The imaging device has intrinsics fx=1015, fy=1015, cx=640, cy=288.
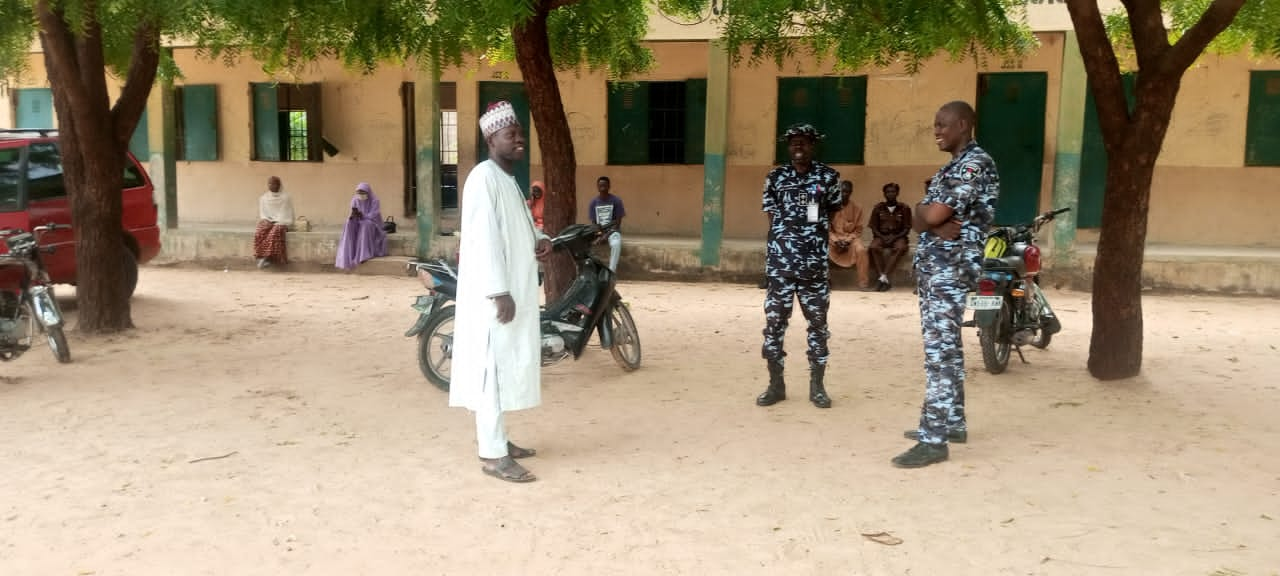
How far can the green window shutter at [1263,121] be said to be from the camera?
11828 mm

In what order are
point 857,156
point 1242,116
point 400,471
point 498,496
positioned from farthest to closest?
point 857,156 < point 1242,116 < point 400,471 < point 498,496

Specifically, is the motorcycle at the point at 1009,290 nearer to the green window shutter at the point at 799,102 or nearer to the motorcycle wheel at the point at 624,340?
the motorcycle wheel at the point at 624,340

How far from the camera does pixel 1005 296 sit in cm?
666

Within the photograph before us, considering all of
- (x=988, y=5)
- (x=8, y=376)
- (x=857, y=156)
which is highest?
(x=988, y=5)

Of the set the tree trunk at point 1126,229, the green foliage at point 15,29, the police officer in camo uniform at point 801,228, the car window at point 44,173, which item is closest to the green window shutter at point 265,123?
the car window at point 44,173

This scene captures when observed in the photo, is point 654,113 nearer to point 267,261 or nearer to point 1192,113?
point 267,261

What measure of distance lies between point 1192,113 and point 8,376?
12.3m

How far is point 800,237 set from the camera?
5.52 m

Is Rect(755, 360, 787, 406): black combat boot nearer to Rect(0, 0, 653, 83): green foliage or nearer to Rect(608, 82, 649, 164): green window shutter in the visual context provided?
Rect(0, 0, 653, 83): green foliage

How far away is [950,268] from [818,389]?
59.3 inches

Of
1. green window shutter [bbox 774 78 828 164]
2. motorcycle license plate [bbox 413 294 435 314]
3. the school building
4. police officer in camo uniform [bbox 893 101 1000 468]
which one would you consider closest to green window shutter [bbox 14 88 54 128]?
the school building

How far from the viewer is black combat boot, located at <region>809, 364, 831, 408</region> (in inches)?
229

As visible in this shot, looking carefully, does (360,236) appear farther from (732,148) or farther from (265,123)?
(732,148)

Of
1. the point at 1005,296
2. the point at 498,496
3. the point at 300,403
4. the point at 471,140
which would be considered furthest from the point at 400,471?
the point at 471,140
